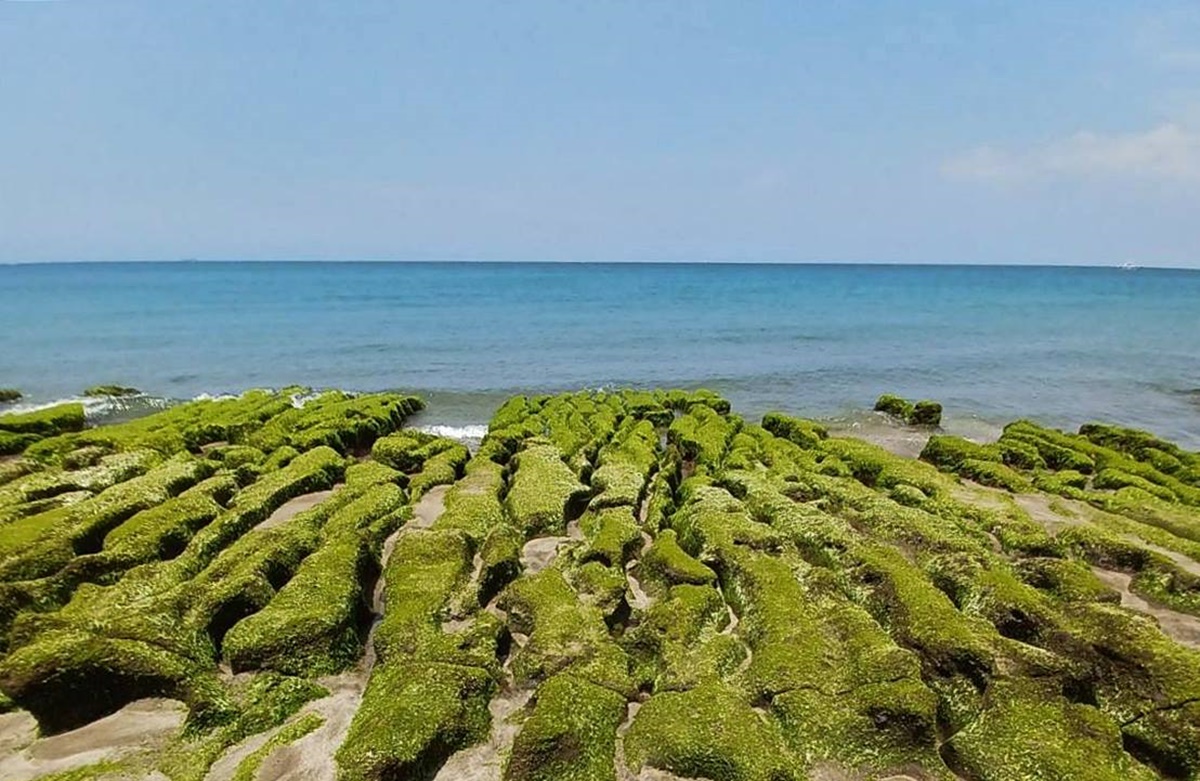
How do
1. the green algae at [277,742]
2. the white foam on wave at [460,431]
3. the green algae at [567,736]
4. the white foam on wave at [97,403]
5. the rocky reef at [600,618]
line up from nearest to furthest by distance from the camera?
the green algae at [277,742] < the green algae at [567,736] < the rocky reef at [600,618] < the white foam on wave at [460,431] < the white foam on wave at [97,403]

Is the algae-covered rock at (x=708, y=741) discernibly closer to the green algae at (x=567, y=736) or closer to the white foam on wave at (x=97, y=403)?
the green algae at (x=567, y=736)

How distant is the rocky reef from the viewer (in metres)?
8.78

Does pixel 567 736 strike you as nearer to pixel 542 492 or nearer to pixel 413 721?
pixel 413 721

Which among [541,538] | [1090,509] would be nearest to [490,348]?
[541,538]

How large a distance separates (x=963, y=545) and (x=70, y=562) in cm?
1736

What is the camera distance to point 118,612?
1078cm

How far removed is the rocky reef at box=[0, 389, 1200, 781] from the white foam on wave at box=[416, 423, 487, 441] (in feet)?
26.6

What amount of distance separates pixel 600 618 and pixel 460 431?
18460 millimetres

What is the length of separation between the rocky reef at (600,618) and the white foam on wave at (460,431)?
812 centimetres

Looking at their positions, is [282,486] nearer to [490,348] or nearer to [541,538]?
[541,538]

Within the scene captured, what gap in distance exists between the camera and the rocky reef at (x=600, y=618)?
8781 millimetres

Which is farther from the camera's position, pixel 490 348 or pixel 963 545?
pixel 490 348

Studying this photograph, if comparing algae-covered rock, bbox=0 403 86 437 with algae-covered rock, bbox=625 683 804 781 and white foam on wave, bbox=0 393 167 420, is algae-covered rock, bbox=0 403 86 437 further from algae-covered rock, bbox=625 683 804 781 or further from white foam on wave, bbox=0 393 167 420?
algae-covered rock, bbox=625 683 804 781

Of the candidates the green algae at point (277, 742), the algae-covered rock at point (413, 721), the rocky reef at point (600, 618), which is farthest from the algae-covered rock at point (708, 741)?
the green algae at point (277, 742)
